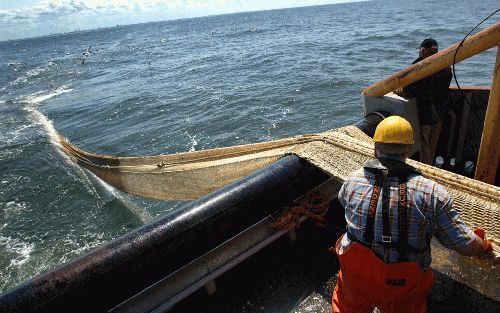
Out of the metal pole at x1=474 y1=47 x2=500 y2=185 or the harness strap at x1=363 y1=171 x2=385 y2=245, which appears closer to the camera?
the harness strap at x1=363 y1=171 x2=385 y2=245

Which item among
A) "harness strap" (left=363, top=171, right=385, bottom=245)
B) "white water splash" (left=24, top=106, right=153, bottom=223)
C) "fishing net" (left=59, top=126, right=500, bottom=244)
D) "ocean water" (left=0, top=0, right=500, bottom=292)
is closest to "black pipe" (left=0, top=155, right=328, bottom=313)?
"fishing net" (left=59, top=126, right=500, bottom=244)

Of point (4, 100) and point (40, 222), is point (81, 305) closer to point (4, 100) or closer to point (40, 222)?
point (40, 222)

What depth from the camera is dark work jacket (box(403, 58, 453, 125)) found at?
4.79 meters

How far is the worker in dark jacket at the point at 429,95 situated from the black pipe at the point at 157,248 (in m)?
2.42

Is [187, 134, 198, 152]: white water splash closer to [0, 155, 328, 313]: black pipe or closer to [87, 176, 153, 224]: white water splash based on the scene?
[87, 176, 153, 224]: white water splash

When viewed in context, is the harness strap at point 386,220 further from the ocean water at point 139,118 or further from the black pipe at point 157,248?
the ocean water at point 139,118

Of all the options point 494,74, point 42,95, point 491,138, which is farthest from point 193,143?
point 42,95

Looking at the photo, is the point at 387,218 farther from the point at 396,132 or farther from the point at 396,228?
the point at 396,132

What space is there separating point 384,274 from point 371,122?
113 inches

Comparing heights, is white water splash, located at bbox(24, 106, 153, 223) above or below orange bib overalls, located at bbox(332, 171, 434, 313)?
below

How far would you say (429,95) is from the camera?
15.9ft

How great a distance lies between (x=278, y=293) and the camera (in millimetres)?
3184

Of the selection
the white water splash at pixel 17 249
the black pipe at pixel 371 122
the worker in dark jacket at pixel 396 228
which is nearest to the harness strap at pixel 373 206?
the worker in dark jacket at pixel 396 228

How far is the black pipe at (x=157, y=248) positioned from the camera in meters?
2.35
